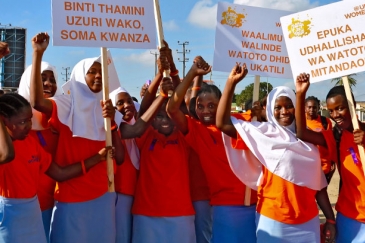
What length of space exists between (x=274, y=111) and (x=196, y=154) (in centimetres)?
95

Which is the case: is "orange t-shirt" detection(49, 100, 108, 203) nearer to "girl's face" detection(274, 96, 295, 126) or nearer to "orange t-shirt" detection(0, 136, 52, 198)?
"orange t-shirt" detection(0, 136, 52, 198)

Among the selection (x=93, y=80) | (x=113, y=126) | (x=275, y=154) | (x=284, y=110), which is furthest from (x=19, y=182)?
(x=284, y=110)

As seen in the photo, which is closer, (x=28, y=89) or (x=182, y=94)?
(x=182, y=94)

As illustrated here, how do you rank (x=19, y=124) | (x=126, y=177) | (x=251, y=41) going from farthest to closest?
(x=251, y=41)
(x=126, y=177)
(x=19, y=124)

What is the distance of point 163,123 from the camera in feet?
13.4

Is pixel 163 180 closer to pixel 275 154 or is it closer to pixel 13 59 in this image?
pixel 275 154

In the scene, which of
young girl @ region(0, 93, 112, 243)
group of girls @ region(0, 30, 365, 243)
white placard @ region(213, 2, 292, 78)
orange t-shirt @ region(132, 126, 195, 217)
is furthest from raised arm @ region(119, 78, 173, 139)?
young girl @ region(0, 93, 112, 243)

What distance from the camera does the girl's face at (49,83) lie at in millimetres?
4279

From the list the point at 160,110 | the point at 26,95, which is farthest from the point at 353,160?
the point at 26,95

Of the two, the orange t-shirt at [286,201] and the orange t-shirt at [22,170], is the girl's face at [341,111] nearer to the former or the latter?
the orange t-shirt at [286,201]

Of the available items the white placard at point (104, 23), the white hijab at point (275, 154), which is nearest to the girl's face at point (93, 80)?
the white placard at point (104, 23)

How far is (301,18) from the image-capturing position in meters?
3.98

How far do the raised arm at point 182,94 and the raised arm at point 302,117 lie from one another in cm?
85

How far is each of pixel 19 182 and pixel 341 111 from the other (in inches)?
110
